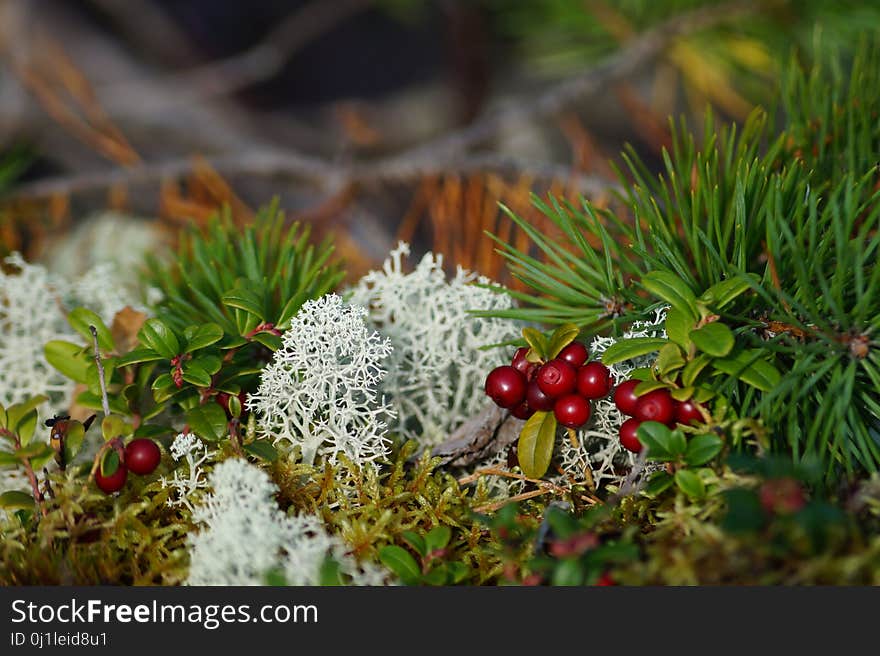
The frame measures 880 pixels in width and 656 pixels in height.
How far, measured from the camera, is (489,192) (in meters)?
1.27

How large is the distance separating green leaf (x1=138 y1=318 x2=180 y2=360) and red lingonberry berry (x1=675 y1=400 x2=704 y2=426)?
18.5 inches

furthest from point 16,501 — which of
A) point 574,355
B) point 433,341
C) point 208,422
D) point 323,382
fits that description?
point 574,355

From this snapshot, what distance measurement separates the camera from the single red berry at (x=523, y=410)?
2.22 ft

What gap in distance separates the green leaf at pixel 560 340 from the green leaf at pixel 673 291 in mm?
81

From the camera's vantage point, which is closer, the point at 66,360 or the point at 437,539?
the point at 437,539

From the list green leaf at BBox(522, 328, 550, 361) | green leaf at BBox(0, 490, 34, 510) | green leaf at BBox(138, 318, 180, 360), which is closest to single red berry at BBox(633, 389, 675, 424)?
green leaf at BBox(522, 328, 550, 361)

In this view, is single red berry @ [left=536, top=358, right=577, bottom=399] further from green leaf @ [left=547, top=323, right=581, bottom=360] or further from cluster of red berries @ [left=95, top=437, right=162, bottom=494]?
cluster of red berries @ [left=95, top=437, right=162, bottom=494]

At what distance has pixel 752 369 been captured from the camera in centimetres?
59

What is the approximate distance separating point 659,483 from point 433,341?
11.2 inches

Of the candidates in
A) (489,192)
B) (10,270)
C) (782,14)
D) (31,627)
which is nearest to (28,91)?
(10,270)

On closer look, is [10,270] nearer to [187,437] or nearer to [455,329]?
[187,437]

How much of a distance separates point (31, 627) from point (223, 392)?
245mm

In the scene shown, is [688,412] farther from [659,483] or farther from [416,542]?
[416,542]

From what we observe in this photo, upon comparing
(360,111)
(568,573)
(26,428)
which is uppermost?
(360,111)
